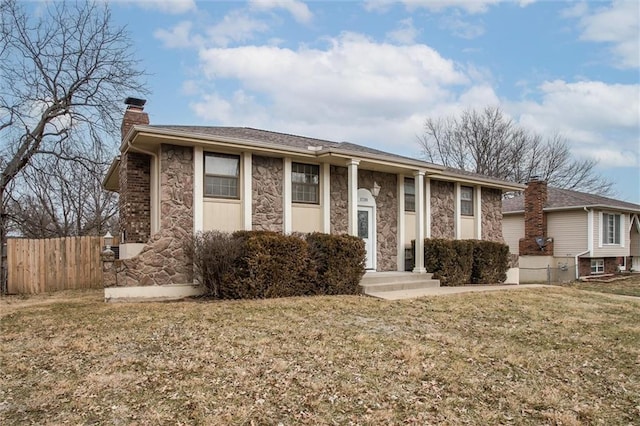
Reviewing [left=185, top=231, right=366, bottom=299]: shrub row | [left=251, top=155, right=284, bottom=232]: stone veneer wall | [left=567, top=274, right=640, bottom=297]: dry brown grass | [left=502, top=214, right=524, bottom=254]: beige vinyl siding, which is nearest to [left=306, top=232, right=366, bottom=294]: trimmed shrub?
[left=185, top=231, right=366, bottom=299]: shrub row

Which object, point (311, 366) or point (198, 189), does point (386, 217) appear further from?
point (311, 366)

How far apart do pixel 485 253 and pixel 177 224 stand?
8.56 meters

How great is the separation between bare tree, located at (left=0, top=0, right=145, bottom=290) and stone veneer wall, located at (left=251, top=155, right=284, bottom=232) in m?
6.22

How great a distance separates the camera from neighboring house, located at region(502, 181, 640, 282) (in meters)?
17.6

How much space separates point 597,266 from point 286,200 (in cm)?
1570

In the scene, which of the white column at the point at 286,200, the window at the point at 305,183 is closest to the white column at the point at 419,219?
the window at the point at 305,183

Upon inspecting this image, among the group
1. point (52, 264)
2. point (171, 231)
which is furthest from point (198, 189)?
point (52, 264)

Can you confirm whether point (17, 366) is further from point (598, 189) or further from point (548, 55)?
point (598, 189)

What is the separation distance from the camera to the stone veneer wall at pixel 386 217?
460 inches

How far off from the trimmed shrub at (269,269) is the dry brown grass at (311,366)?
813 mm

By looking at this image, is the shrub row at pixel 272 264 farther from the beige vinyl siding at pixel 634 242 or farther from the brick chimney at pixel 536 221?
the beige vinyl siding at pixel 634 242

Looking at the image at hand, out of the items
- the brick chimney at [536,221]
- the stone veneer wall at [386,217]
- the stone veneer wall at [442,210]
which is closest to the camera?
the stone veneer wall at [386,217]

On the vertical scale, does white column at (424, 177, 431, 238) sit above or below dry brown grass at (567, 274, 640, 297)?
above

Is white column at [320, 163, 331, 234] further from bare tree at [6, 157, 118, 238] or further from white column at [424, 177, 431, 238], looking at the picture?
bare tree at [6, 157, 118, 238]
